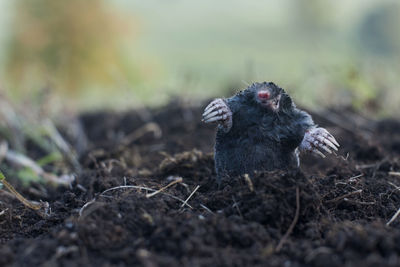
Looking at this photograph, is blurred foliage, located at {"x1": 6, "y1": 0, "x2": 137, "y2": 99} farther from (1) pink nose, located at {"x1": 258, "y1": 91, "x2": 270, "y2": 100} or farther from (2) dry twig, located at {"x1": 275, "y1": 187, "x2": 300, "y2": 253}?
(2) dry twig, located at {"x1": 275, "y1": 187, "x2": 300, "y2": 253}

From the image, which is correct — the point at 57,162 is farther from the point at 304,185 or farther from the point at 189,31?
the point at 189,31

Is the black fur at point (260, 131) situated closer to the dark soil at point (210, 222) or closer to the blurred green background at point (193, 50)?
the dark soil at point (210, 222)

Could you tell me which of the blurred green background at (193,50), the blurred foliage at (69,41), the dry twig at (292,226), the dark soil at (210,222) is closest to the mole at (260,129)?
the dark soil at (210,222)

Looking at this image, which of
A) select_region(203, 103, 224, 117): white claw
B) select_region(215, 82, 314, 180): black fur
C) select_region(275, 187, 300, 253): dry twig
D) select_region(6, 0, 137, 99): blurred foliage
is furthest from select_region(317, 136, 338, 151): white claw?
select_region(6, 0, 137, 99): blurred foliage

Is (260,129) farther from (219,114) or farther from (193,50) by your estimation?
(193,50)

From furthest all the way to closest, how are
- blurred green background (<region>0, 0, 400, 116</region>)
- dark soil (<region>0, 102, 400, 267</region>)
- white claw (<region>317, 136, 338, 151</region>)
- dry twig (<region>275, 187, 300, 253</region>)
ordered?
1. blurred green background (<region>0, 0, 400, 116</region>)
2. white claw (<region>317, 136, 338, 151</region>)
3. dry twig (<region>275, 187, 300, 253</region>)
4. dark soil (<region>0, 102, 400, 267</region>)

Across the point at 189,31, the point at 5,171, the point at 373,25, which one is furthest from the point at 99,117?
the point at 373,25

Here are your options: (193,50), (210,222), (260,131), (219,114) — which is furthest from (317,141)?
(193,50)
